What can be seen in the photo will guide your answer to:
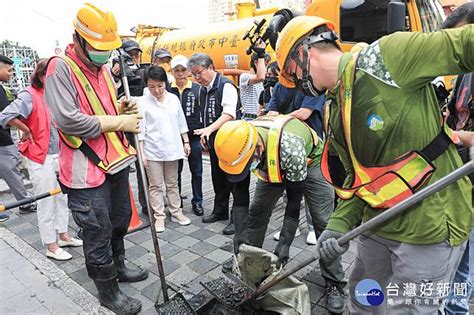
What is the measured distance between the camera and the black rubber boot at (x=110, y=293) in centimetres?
252

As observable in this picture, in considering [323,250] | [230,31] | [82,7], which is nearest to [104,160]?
[82,7]

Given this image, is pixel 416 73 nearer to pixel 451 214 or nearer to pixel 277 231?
pixel 451 214

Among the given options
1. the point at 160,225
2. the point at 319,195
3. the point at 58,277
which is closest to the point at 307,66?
the point at 319,195

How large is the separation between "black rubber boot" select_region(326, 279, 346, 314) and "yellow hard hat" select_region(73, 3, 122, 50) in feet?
7.76

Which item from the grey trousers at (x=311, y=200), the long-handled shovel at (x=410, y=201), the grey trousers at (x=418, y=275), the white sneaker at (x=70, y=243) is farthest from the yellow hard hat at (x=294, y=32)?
the white sneaker at (x=70, y=243)

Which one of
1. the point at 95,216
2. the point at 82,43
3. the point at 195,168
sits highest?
the point at 82,43

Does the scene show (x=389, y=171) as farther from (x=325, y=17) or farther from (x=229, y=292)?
(x=325, y=17)

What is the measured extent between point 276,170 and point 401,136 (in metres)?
1.15

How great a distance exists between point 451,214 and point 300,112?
1.92 m

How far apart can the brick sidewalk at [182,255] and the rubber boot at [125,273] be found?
0.15ft

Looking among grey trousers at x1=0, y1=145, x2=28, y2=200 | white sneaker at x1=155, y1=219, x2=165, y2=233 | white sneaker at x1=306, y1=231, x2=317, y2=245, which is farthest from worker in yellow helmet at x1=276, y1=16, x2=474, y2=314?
grey trousers at x1=0, y1=145, x2=28, y2=200

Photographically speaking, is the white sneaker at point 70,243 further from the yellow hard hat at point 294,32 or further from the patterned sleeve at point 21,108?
the yellow hard hat at point 294,32

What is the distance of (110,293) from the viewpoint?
257 centimetres

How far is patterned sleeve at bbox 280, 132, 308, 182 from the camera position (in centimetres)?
241
